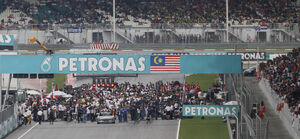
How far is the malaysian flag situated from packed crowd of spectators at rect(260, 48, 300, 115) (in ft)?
17.4

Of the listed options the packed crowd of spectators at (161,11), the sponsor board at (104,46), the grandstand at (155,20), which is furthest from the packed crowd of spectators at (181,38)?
the packed crowd of spectators at (161,11)

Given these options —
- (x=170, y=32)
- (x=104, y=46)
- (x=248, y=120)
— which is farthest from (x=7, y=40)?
(x=170, y=32)

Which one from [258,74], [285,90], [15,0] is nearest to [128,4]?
[15,0]

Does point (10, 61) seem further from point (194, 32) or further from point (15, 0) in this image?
point (15, 0)

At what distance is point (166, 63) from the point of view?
86.0ft

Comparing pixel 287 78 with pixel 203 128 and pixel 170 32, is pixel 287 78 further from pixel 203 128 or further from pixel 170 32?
pixel 170 32

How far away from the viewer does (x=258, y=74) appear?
41.4m

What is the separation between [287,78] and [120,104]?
10.6 metres

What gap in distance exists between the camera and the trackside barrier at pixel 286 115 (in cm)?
2434

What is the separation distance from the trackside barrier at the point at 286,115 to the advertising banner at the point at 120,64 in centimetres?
317

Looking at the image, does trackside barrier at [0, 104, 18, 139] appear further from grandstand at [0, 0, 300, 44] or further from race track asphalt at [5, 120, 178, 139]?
grandstand at [0, 0, 300, 44]

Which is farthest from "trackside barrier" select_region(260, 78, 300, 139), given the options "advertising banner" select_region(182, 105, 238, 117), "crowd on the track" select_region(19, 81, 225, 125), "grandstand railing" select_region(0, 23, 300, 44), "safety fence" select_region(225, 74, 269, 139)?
"grandstand railing" select_region(0, 23, 300, 44)

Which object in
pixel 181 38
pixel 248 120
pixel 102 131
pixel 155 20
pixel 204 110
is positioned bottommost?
pixel 102 131

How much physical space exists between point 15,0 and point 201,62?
45147 mm
